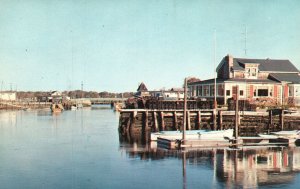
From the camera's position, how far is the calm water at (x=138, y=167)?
97.3ft

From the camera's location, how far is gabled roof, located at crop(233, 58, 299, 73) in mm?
76375

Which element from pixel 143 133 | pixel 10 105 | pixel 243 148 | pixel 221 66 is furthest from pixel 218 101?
pixel 10 105

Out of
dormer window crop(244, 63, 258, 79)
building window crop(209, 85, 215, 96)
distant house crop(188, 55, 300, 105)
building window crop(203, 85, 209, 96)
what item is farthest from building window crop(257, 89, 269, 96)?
building window crop(203, 85, 209, 96)

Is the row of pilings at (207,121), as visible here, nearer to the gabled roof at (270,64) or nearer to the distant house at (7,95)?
the gabled roof at (270,64)

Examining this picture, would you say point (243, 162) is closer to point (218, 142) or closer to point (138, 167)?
point (218, 142)

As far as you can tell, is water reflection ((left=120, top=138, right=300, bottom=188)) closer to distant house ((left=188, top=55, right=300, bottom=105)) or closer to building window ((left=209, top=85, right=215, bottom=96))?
distant house ((left=188, top=55, right=300, bottom=105))

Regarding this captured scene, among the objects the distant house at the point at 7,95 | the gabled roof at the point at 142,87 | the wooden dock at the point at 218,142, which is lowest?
the wooden dock at the point at 218,142

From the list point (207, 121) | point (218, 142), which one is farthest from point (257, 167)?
point (207, 121)

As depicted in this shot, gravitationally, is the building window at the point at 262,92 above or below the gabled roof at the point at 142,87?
below

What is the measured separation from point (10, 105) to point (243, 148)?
13306cm

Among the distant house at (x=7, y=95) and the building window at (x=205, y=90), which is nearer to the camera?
the building window at (x=205, y=90)

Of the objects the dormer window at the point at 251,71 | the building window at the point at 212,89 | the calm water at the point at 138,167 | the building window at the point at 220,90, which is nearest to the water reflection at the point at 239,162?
the calm water at the point at 138,167

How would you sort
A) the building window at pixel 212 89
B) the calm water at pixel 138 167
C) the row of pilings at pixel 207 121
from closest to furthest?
the calm water at pixel 138 167 < the row of pilings at pixel 207 121 < the building window at pixel 212 89

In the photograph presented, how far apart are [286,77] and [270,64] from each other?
4905mm
